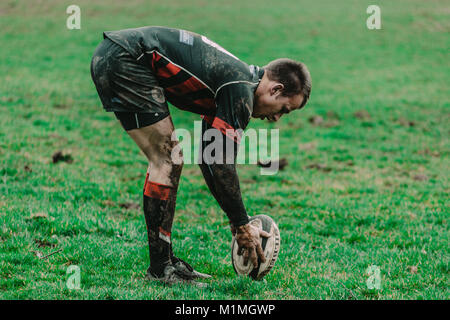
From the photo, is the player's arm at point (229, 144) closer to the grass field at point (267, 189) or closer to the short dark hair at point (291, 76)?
the short dark hair at point (291, 76)

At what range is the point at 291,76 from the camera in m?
4.43

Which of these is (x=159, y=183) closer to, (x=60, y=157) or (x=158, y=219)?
(x=158, y=219)

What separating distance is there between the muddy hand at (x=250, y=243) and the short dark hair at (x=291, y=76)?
1268 mm

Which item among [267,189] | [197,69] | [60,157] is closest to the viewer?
[197,69]

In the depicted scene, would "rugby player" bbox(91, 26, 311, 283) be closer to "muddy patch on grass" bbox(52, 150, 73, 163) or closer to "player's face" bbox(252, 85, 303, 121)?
"player's face" bbox(252, 85, 303, 121)

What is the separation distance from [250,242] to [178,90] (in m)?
1.51

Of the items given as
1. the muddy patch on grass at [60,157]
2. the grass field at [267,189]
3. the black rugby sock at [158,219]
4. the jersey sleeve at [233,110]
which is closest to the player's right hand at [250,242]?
the grass field at [267,189]

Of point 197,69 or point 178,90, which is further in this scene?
point 178,90

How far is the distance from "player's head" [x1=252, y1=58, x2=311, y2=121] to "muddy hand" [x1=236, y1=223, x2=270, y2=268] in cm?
112

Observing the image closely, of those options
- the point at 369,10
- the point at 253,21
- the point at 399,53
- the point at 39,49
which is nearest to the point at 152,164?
the point at 39,49

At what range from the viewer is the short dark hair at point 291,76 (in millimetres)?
4434

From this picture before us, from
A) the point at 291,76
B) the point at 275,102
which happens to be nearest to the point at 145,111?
the point at 275,102
